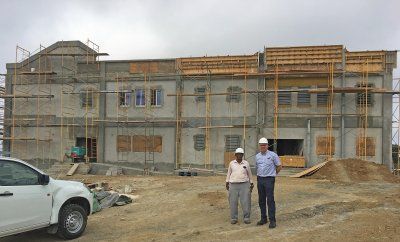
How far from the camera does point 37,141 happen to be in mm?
27797

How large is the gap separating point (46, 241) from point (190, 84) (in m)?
Answer: 18.6

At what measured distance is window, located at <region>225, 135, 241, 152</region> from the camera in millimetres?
25188

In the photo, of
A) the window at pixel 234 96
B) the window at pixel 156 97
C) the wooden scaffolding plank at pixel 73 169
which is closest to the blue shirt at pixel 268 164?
the window at pixel 234 96

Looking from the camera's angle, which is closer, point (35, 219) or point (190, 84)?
point (35, 219)

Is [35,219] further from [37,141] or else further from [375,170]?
[37,141]

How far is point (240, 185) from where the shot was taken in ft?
30.0

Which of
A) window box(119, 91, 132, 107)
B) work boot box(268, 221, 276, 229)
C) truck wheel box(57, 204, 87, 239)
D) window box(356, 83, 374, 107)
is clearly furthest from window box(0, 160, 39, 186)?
window box(356, 83, 374, 107)

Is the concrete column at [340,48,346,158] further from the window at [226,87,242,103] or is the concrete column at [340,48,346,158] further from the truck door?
the truck door

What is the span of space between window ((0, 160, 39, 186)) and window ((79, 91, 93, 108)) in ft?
66.0

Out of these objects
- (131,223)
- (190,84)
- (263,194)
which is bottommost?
(131,223)

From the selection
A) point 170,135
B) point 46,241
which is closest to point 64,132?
point 170,135

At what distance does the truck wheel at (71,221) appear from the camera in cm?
823

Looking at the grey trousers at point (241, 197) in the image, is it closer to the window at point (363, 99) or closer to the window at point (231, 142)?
the window at point (231, 142)

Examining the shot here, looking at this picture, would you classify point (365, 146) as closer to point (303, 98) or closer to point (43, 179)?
point (303, 98)
